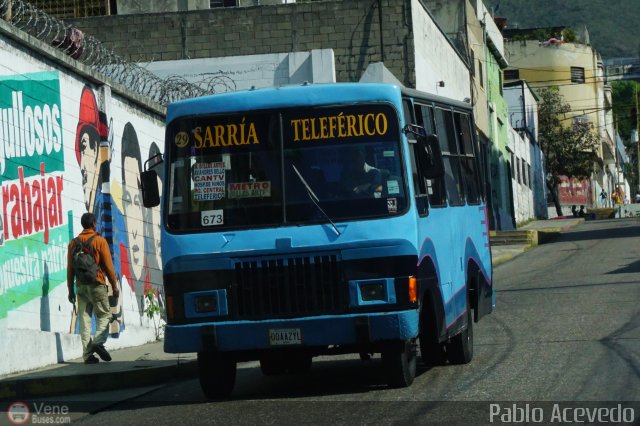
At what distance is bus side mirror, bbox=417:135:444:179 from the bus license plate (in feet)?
6.37

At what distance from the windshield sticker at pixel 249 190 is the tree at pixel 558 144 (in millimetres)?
67036

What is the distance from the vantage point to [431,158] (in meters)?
11.9

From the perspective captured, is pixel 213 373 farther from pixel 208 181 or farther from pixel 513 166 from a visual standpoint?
pixel 513 166

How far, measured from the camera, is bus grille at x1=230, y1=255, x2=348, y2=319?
37.2 feet

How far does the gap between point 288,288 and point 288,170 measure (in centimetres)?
112

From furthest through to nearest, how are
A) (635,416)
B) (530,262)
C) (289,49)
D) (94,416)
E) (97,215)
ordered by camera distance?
1. (289,49)
2. (530,262)
3. (97,215)
4. (94,416)
5. (635,416)

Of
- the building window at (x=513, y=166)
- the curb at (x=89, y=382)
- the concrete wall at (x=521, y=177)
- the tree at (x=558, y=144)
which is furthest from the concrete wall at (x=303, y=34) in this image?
the tree at (x=558, y=144)

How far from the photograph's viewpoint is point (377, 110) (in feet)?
38.7

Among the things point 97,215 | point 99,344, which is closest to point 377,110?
point 99,344

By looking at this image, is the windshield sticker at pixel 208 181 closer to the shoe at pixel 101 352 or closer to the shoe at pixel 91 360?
the shoe at pixel 101 352

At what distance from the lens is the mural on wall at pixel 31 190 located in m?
14.5

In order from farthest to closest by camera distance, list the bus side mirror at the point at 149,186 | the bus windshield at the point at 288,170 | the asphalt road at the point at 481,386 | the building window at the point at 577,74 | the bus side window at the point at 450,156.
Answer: the building window at the point at 577,74, the bus side window at the point at 450,156, the bus side mirror at the point at 149,186, the bus windshield at the point at 288,170, the asphalt road at the point at 481,386

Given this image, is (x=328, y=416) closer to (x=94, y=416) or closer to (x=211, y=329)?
(x=211, y=329)

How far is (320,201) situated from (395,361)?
163cm
